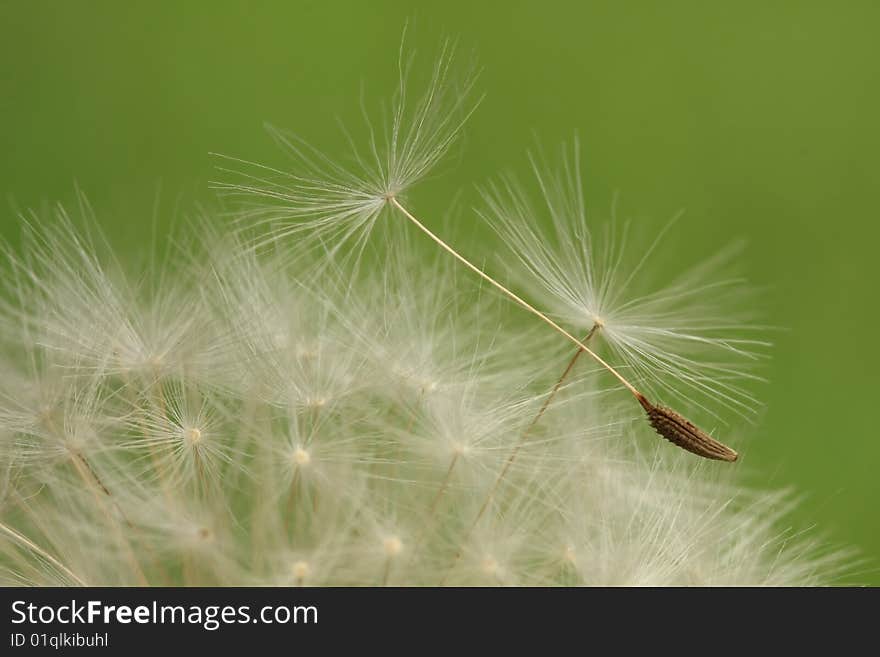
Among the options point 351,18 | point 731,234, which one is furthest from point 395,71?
point 731,234

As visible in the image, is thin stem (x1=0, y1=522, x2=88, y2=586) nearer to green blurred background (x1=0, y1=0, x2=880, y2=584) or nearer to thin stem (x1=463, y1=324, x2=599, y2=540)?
thin stem (x1=463, y1=324, x2=599, y2=540)

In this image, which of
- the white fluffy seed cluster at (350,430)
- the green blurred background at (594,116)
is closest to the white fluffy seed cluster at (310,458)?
the white fluffy seed cluster at (350,430)

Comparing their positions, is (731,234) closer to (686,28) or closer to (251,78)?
(686,28)

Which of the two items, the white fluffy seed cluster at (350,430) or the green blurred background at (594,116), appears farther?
the green blurred background at (594,116)

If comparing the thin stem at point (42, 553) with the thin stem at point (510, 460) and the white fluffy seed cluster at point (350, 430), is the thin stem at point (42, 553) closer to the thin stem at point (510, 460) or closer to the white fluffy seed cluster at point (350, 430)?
the white fluffy seed cluster at point (350, 430)

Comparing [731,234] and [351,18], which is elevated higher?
[351,18]

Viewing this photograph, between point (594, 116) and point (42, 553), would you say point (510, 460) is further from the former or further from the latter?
point (594, 116)

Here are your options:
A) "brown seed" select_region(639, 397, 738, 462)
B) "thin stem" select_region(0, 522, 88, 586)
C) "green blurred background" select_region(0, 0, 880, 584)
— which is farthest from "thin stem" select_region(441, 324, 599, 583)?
"green blurred background" select_region(0, 0, 880, 584)
